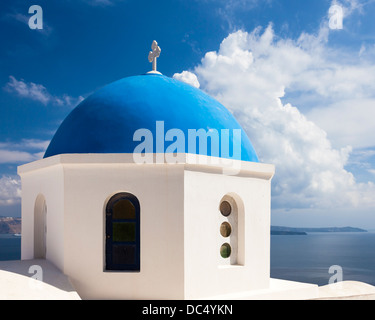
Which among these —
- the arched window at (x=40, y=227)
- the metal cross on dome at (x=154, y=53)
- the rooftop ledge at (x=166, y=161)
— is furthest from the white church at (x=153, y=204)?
the metal cross on dome at (x=154, y=53)

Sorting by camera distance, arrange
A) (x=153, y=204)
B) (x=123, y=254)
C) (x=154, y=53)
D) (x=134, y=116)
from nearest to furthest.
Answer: (x=153, y=204), (x=123, y=254), (x=134, y=116), (x=154, y=53)

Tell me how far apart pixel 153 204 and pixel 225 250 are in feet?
6.79

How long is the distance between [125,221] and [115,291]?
1.31 meters

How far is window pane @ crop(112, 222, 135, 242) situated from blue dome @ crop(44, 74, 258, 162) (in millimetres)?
1423

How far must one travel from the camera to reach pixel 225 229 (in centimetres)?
845

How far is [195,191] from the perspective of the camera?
752 cm

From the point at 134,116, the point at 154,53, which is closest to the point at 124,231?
the point at 134,116

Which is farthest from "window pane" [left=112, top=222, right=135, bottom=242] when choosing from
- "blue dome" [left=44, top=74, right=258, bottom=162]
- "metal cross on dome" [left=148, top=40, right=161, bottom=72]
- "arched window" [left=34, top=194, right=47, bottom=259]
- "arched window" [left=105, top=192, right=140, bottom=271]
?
"metal cross on dome" [left=148, top=40, right=161, bottom=72]

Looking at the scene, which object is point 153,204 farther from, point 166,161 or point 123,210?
point 166,161

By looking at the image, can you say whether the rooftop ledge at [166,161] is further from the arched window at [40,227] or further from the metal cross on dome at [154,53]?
the metal cross on dome at [154,53]

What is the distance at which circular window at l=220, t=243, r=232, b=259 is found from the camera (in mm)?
8327

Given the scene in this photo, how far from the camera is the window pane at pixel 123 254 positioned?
775cm

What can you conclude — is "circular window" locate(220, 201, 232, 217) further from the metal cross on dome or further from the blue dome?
the metal cross on dome
